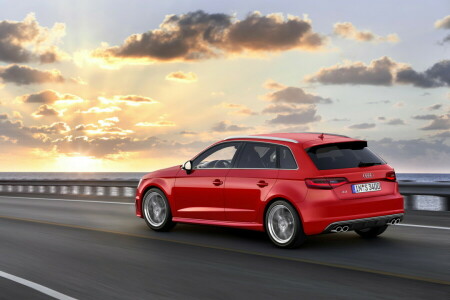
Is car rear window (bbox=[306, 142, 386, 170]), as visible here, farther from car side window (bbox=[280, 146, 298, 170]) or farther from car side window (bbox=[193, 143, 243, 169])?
car side window (bbox=[193, 143, 243, 169])

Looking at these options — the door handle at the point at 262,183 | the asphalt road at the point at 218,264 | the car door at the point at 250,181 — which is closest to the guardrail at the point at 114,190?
the asphalt road at the point at 218,264

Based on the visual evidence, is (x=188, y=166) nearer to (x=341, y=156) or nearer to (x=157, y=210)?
(x=157, y=210)

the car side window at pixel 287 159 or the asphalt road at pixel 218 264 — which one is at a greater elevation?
the car side window at pixel 287 159

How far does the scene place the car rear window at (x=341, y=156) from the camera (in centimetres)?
884

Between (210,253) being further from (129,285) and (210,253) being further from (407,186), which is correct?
(407,186)

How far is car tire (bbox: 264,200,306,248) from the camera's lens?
28.6 feet

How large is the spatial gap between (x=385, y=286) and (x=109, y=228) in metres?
6.87

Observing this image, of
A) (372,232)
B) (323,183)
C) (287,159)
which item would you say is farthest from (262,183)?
(372,232)

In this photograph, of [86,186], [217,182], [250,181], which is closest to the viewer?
[250,181]

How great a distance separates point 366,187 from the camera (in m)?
8.88

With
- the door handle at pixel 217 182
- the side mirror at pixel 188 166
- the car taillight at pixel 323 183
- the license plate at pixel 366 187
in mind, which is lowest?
the license plate at pixel 366 187

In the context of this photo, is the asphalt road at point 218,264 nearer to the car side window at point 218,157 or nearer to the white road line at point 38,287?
the white road line at point 38,287

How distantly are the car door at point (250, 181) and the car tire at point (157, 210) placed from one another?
160cm

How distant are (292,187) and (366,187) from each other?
104cm
